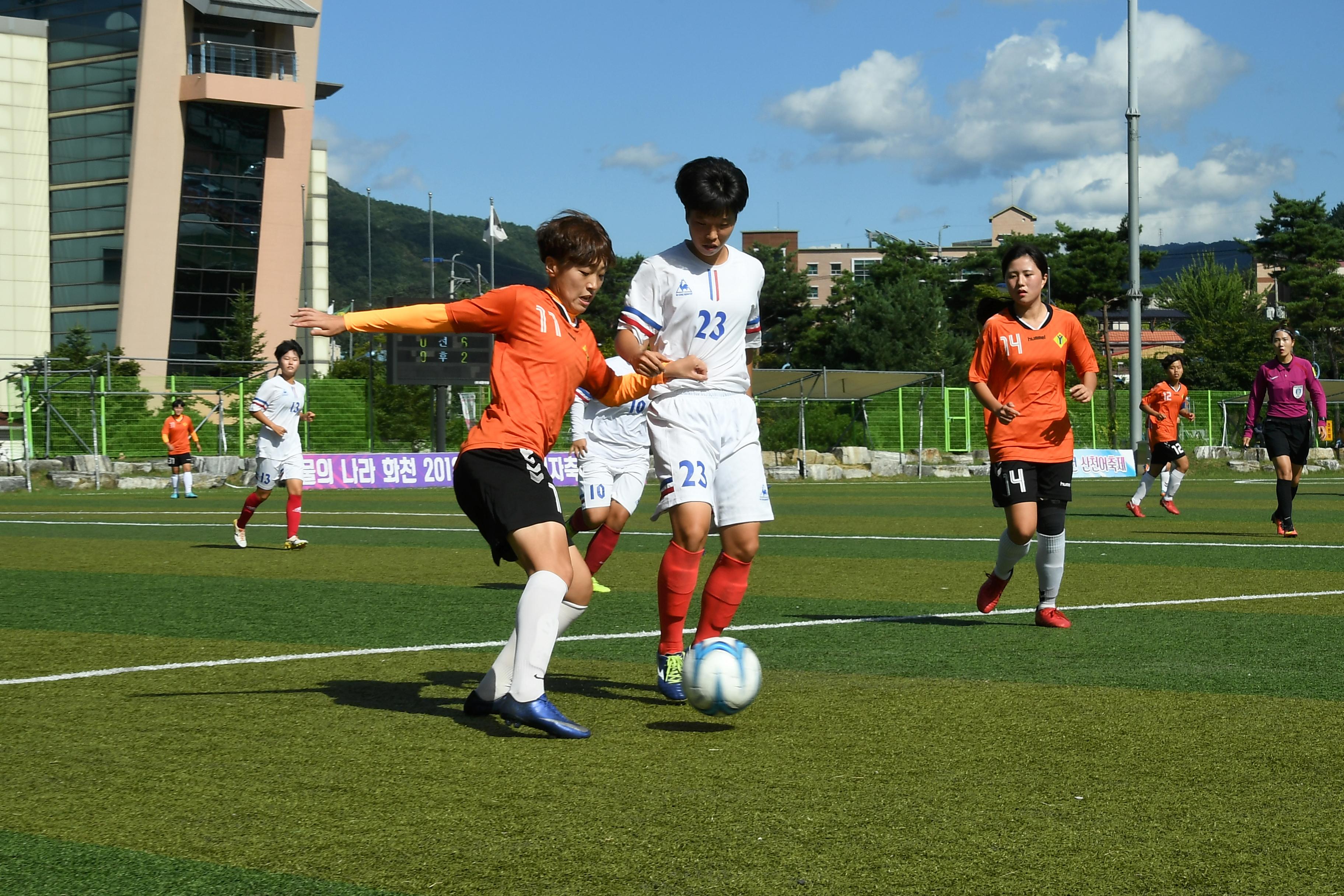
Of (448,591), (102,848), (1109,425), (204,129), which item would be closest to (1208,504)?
(448,591)

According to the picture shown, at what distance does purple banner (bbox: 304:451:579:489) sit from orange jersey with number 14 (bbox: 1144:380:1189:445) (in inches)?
561

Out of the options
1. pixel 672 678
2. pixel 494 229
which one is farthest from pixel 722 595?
pixel 494 229

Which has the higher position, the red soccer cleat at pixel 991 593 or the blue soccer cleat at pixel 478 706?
the red soccer cleat at pixel 991 593

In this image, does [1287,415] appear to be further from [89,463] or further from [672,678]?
[89,463]

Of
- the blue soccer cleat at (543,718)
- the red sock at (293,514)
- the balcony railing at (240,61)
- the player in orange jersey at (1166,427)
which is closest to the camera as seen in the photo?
the blue soccer cleat at (543,718)

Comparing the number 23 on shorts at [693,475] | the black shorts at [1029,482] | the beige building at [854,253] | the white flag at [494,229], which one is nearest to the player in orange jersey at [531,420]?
the number 23 on shorts at [693,475]

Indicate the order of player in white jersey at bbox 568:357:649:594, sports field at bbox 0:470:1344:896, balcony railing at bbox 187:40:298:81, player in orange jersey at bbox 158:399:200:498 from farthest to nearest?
balcony railing at bbox 187:40:298:81
player in orange jersey at bbox 158:399:200:498
player in white jersey at bbox 568:357:649:594
sports field at bbox 0:470:1344:896

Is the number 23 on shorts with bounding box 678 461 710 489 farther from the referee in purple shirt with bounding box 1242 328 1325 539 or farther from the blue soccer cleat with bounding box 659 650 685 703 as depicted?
the referee in purple shirt with bounding box 1242 328 1325 539

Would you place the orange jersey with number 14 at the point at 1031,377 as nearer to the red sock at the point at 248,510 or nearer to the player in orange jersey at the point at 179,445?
the red sock at the point at 248,510

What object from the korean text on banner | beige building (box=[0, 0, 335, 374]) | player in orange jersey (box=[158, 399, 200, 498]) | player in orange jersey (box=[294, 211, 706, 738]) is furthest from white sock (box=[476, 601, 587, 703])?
beige building (box=[0, 0, 335, 374])

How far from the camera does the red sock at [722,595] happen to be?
5.55 metres

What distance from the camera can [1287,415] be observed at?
1412 centimetres

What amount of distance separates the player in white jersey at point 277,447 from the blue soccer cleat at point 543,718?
9295 millimetres

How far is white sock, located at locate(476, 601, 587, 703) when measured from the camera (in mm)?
4957
